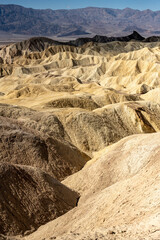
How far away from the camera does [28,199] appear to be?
14.5 meters

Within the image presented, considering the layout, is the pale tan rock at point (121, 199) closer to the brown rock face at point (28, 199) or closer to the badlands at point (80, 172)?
the badlands at point (80, 172)

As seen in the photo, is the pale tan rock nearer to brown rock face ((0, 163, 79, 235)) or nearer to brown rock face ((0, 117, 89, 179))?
brown rock face ((0, 163, 79, 235))

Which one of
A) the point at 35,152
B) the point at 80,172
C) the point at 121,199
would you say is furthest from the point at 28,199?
the point at 35,152

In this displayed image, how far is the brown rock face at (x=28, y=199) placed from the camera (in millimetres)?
13391

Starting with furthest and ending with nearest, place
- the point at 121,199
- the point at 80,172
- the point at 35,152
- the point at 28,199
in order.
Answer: the point at 35,152 → the point at 80,172 → the point at 28,199 → the point at 121,199

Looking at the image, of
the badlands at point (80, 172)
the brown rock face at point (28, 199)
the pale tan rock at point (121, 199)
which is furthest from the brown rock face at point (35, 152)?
the brown rock face at point (28, 199)

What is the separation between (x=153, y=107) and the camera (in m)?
37.6

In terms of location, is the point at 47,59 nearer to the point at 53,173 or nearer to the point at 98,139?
the point at 98,139

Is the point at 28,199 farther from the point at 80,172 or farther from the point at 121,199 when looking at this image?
the point at 80,172

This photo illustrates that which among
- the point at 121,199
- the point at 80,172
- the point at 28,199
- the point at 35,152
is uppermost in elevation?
the point at 121,199

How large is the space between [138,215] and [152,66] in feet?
216

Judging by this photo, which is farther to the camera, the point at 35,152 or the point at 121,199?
the point at 35,152

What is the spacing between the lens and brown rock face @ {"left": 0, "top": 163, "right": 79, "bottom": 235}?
13391mm

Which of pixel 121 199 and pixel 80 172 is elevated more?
pixel 121 199
